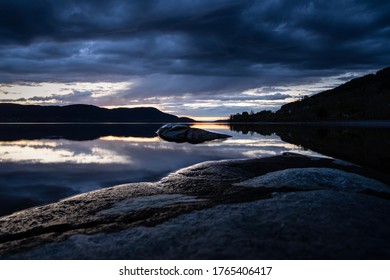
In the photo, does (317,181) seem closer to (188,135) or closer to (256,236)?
(256,236)

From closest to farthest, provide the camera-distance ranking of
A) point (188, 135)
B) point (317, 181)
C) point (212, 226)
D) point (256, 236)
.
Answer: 1. point (256, 236)
2. point (212, 226)
3. point (317, 181)
4. point (188, 135)

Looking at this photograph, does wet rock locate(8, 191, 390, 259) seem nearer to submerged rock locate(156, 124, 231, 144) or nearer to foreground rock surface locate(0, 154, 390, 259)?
foreground rock surface locate(0, 154, 390, 259)

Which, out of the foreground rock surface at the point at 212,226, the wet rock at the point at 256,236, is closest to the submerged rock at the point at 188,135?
the foreground rock surface at the point at 212,226

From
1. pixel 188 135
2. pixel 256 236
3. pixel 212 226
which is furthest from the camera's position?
pixel 188 135

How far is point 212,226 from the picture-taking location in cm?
515

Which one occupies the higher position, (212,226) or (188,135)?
(188,135)

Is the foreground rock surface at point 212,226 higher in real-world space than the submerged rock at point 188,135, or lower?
lower

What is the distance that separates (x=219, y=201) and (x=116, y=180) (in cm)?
574

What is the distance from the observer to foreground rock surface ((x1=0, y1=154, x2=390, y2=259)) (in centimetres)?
432

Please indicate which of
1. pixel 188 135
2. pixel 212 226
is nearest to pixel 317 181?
pixel 212 226

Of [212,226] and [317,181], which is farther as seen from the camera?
[317,181]

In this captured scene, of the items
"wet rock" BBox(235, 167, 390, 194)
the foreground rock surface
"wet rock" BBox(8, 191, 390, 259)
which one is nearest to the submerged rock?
"wet rock" BBox(235, 167, 390, 194)

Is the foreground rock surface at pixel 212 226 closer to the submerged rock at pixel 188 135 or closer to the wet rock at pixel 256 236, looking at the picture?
the wet rock at pixel 256 236

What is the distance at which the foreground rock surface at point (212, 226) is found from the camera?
432 centimetres
